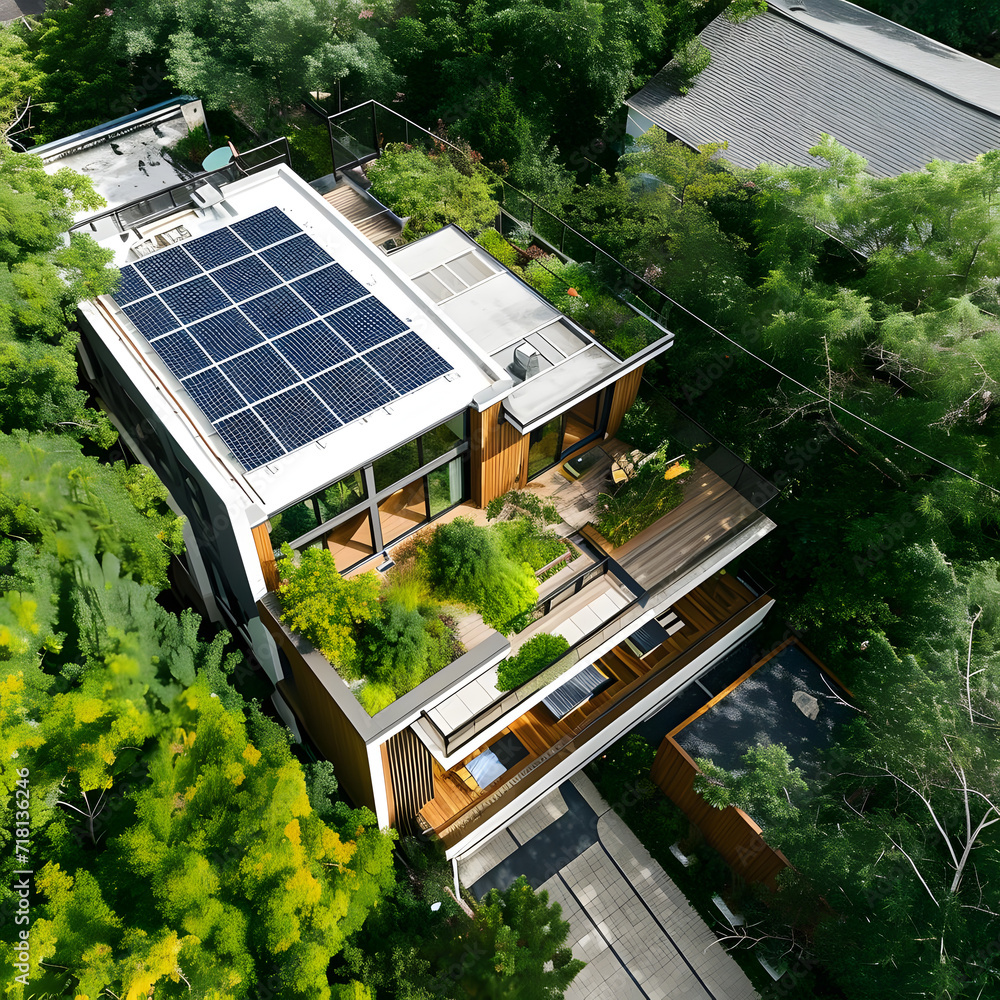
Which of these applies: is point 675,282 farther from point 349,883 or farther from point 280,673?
point 349,883

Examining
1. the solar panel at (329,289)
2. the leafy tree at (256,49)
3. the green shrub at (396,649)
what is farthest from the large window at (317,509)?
the leafy tree at (256,49)

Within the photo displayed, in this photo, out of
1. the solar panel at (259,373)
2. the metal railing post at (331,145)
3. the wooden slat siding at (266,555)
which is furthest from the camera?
the metal railing post at (331,145)

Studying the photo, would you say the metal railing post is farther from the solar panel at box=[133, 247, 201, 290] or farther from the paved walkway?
the paved walkway

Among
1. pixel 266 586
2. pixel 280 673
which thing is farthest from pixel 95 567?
pixel 280 673

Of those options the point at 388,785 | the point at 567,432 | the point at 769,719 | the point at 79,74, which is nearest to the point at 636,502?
the point at 567,432

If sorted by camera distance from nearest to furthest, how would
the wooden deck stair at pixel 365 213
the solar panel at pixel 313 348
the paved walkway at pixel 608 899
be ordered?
the solar panel at pixel 313 348, the paved walkway at pixel 608 899, the wooden deck stair at pixel 365 213

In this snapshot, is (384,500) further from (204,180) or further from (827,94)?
(827,94)

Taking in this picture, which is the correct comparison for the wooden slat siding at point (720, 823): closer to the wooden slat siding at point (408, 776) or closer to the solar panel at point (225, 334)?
the wooden slat siding at point (408, 776)

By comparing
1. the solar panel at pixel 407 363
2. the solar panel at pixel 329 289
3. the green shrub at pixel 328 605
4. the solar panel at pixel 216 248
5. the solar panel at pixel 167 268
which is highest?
the solar panel at pixel 216 248
